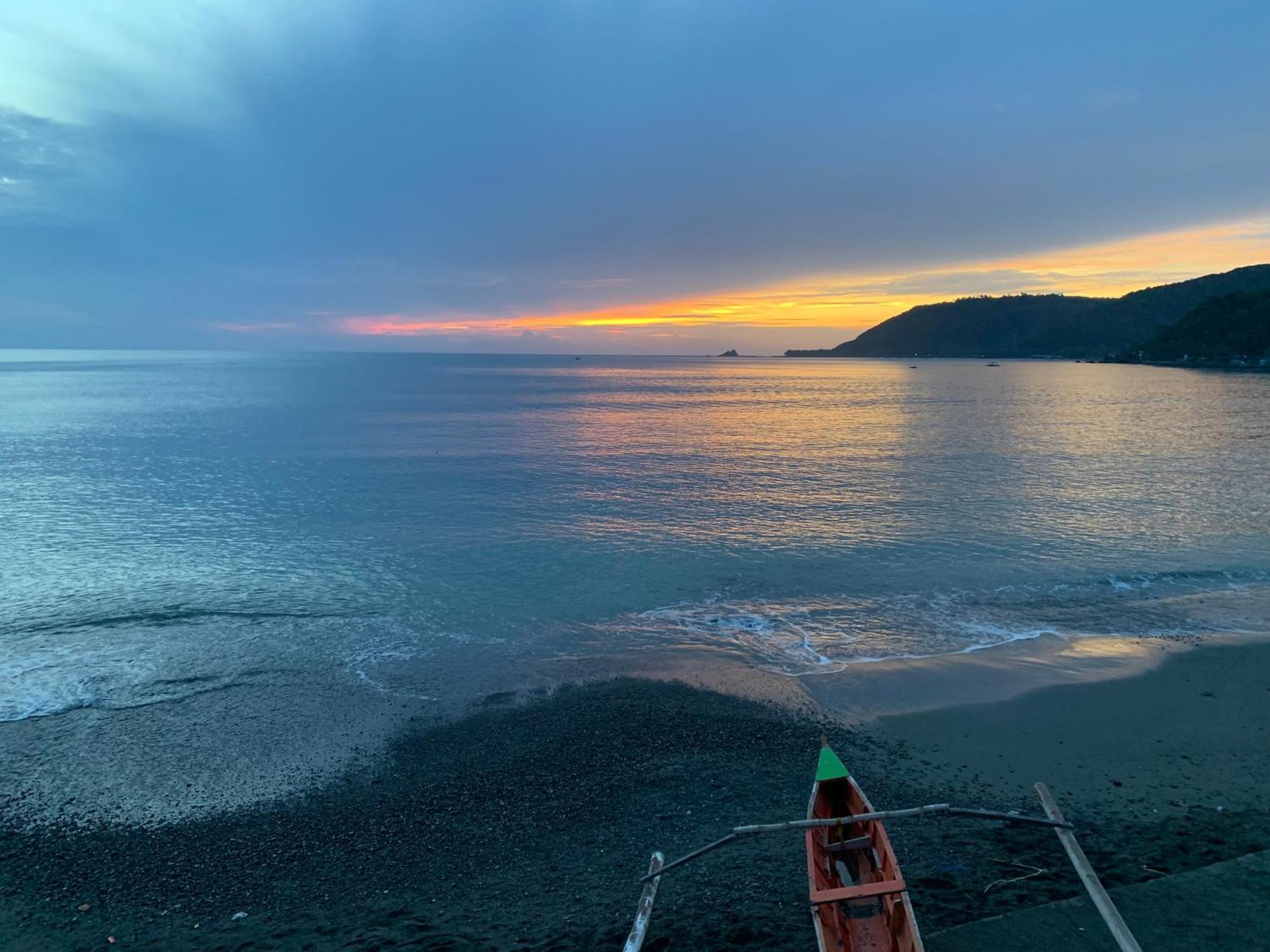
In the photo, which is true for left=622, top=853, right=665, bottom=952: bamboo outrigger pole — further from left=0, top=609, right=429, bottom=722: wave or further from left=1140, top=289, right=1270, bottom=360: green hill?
left=1140, top=289, right=1270, bottom=360: green hill

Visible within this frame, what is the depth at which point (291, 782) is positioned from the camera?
12.2 meters

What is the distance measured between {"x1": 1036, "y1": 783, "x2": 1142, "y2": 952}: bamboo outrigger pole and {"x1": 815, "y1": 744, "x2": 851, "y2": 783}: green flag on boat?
8.89ft

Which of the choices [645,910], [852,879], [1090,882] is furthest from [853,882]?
[645,910]

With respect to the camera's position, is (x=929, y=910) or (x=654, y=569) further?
(x=654, y=569)

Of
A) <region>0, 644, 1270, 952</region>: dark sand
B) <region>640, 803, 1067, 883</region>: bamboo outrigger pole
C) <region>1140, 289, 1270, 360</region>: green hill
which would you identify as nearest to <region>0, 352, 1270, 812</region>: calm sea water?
<region>0, 644, 1270, 952</region>: dark sand

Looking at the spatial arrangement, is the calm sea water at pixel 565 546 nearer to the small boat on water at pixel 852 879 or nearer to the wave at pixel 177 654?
the wave at pixel 177 654

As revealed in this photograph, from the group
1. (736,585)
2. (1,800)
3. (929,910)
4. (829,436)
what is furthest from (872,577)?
(829,436)

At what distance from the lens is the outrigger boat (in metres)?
7.45

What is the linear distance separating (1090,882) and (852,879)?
2.68 meters

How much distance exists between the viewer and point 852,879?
29.1 ft

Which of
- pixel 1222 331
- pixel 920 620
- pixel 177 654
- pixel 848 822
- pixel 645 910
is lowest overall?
pixel 920 620

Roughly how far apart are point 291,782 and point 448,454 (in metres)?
40.8

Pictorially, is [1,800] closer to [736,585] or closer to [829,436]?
[736,585]

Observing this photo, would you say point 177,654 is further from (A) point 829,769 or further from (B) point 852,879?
(B) point 852,879
